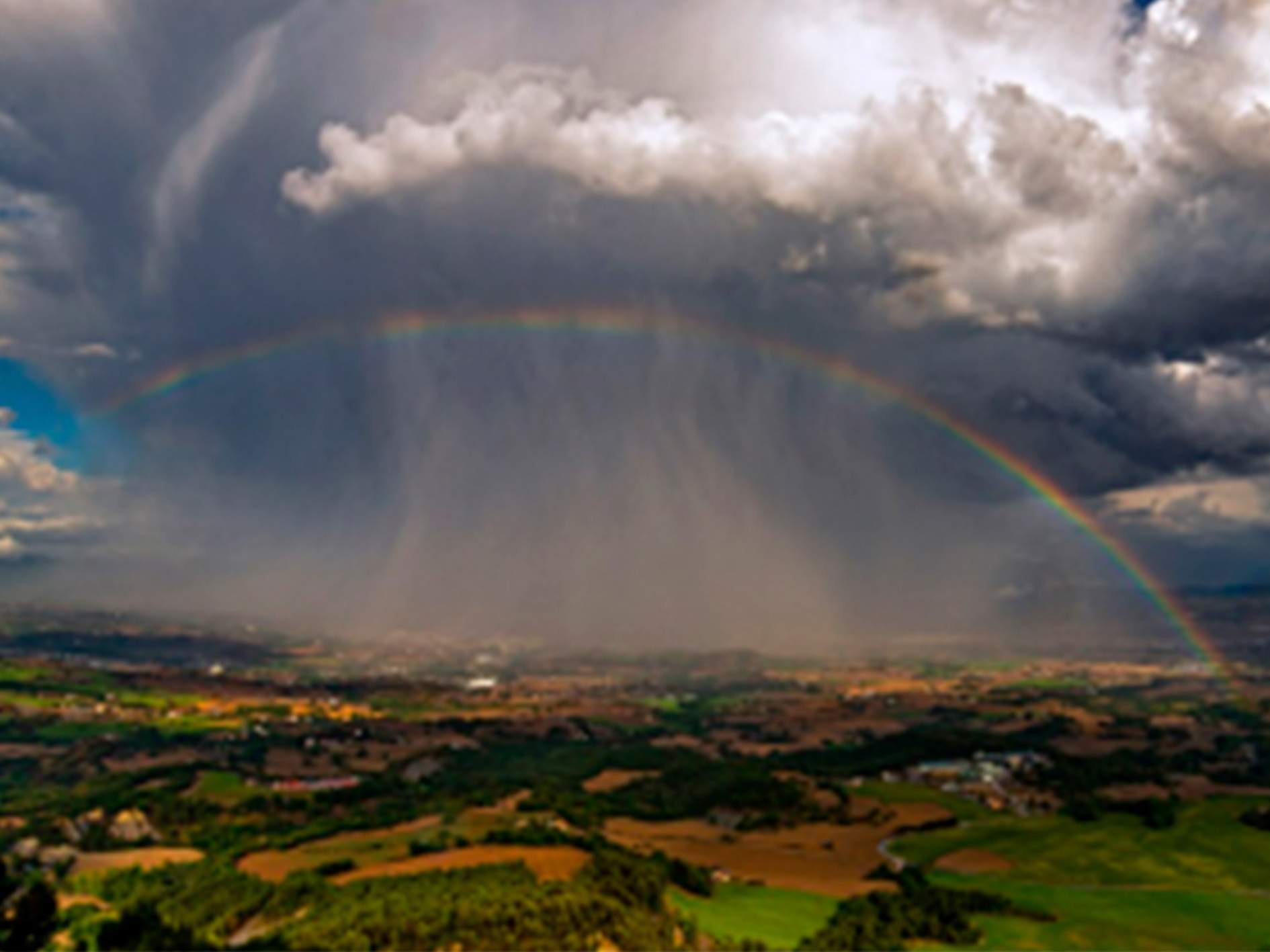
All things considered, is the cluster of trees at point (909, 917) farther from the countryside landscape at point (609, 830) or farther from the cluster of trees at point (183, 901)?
the cluster of trees at point (183, 901)

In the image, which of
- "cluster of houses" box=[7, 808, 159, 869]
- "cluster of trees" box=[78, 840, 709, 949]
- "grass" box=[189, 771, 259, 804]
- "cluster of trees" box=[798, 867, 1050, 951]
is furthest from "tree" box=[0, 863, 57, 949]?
"grass" box=[189, 771, 259, 804]

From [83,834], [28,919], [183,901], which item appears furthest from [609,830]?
[28,919]

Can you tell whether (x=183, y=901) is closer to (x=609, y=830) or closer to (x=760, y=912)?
(x=760, y=912)

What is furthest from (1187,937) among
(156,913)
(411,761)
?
(411,761)

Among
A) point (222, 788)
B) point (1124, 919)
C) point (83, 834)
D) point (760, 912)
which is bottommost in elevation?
point (83, 834)

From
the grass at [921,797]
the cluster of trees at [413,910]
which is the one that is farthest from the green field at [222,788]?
the grass at [921,797]
